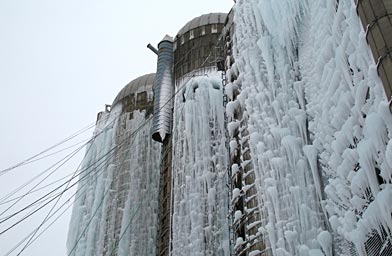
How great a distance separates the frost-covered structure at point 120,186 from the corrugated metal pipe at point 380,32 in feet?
48.3

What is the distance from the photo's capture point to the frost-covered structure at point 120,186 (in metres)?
21.0

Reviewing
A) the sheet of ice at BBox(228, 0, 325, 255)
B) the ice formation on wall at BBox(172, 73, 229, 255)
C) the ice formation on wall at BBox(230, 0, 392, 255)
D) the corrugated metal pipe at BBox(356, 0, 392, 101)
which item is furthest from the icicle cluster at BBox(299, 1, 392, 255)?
the ice formation on wall at BBox(172, 73, 229, 255)

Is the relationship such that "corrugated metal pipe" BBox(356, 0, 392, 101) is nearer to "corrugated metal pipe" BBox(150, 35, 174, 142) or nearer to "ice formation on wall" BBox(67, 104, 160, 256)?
"corrugated metal pipe" BBox(150, 35, 174, 142)

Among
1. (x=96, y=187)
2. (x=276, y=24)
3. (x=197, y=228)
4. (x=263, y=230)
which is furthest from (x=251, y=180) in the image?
(x=96, y=187)

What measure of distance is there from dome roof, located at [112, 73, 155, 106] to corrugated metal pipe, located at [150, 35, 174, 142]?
3.80 metres

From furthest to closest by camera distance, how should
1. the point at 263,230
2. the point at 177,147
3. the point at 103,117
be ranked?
the point at 103,117, the point at 177,147, the point at 263,230

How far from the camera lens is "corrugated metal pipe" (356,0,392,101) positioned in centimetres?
757

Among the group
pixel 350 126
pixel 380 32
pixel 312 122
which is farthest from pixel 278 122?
pixel 380 32

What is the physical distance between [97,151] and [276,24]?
1260 cm

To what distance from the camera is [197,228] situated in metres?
16.4

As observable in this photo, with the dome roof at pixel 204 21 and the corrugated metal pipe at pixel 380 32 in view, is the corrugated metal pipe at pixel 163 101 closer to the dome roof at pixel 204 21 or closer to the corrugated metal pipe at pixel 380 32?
the dome roof at pixel 204 21

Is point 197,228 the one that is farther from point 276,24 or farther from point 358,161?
point 358,161

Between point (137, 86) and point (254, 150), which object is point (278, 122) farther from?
point (137, 86)

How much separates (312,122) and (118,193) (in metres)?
12.3
